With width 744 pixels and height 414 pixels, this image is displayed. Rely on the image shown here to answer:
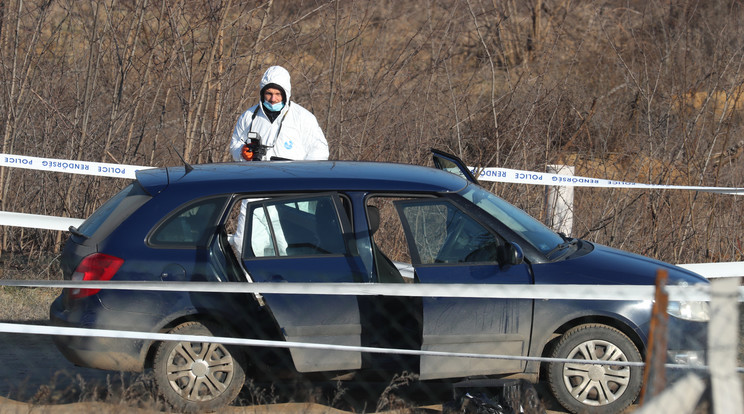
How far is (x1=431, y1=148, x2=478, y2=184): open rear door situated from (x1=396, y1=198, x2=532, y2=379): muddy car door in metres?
0.89

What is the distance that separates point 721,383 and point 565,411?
111 inches

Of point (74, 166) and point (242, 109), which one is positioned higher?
point (242, 109)

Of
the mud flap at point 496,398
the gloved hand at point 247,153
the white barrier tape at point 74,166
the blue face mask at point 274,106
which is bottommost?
the mud flap at point 496,398

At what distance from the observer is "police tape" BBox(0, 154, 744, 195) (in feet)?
26.9

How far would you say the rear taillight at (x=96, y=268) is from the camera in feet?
16.2

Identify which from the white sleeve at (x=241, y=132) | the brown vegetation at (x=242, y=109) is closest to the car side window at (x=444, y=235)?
the white sleeve at (x=241, y=132)

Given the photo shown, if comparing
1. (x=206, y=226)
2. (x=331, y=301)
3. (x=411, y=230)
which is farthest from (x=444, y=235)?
(x=206, y=226)

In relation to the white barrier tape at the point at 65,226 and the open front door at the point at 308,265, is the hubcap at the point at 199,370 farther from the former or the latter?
the white barrier tape at the point at 65,226

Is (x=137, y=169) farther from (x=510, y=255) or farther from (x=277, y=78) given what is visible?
(x=510, y=255)

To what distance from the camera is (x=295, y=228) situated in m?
5.12

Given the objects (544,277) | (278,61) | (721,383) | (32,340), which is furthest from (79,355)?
(278,61)

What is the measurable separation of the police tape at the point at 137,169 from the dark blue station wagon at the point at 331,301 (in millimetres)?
2973

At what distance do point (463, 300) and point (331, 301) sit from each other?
0.74 metres

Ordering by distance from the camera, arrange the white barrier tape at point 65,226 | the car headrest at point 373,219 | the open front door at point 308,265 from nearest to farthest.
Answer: the open front door at point 308,265, the car headrest at point 373,219, the white barrier tape at point 65,226
